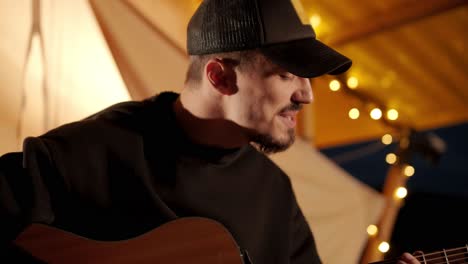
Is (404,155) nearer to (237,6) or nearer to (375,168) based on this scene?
(237,6)

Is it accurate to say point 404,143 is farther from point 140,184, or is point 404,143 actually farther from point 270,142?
point 140,184

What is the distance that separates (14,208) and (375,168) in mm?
5665

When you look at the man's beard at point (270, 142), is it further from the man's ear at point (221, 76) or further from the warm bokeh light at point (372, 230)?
the warm bokeh light at point (372, 230)

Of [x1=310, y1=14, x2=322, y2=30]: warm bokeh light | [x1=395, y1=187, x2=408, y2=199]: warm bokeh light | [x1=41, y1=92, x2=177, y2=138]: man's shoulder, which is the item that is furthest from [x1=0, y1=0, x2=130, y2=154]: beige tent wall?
[x1=310, y1=14, x2=322, y2=30]: warm bokeh light

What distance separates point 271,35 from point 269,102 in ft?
0.51

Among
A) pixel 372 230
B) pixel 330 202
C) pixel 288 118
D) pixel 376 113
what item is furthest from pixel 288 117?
pixel 376 113

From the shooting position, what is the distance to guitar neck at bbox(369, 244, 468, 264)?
129 cm

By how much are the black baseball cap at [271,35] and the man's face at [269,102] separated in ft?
0.17

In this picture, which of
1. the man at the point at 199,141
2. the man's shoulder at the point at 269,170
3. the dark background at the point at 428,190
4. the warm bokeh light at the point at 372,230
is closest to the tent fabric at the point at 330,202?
the warm bokeh light at the point at 372,230

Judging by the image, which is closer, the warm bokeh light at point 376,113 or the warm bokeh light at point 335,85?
the warm bokeh light at point 335,85

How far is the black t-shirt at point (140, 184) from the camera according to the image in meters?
1.14

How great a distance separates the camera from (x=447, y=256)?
1.31 metres

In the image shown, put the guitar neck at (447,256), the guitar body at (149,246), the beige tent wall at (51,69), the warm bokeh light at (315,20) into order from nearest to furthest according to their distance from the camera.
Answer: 1. the guitar body at (149,246)
2. the guitar neck at (447,256)
3. the beige tent wall at (51,69)
4. the warm bokeh light at (315,20)

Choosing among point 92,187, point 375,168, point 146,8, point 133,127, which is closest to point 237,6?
point 133,127
